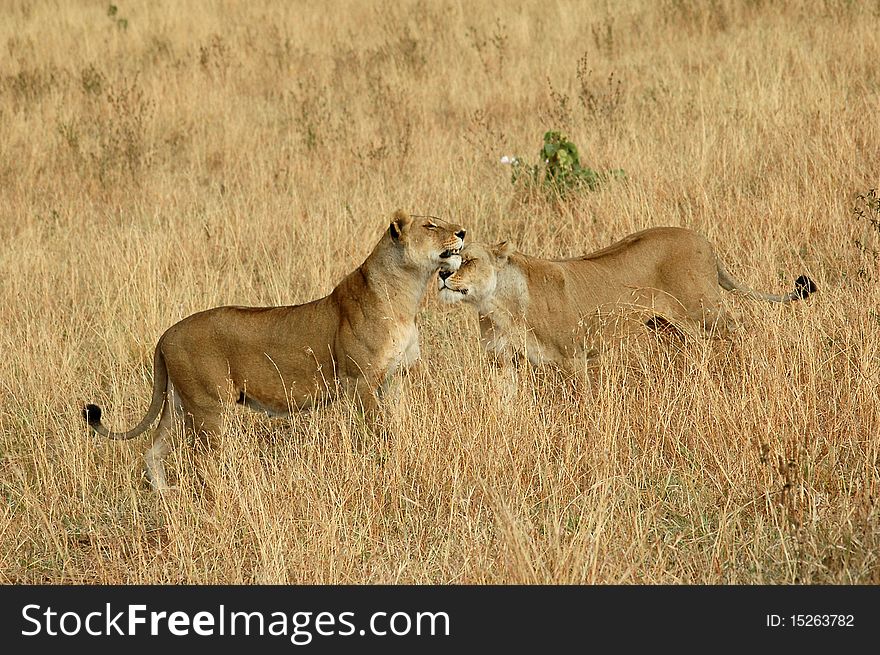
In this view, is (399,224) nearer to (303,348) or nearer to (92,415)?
(303,348)

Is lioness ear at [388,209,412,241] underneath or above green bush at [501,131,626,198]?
underneath

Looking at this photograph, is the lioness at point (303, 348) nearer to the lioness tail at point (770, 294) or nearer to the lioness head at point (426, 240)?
the lioness head at point (426, 240)

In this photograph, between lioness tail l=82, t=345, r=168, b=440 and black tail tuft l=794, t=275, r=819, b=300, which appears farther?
Result: black tail tuft l=794, t=275, r=819, b=300

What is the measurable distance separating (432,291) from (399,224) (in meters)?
1.82

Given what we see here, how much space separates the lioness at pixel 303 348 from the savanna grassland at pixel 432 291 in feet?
0.60

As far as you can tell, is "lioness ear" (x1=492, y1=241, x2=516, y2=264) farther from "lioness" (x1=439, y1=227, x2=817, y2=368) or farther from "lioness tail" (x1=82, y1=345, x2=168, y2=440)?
"lioness tail" (x1=82, y1=345, x2=168, y2=440)

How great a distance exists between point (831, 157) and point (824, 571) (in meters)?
4.84

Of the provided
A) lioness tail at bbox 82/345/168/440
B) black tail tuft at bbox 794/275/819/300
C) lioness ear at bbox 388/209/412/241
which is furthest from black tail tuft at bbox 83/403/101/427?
black tail tuft at bbox 794/275/819/300

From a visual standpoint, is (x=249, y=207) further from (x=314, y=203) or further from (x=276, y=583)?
(x=276, y=583)

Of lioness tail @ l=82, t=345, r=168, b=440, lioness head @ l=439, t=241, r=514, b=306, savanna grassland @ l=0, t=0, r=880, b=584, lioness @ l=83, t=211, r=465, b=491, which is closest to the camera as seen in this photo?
savanna grassland @ l=0, t=0, r=880, b=584

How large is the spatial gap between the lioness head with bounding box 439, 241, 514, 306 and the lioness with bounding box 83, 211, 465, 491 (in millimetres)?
170

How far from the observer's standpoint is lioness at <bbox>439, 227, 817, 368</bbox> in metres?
5.66

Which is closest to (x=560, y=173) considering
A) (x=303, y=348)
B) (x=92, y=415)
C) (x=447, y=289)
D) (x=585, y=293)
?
(x=585, y=293)

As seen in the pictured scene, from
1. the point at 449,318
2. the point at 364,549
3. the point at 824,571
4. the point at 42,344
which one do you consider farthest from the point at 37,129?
the point at 824,571
